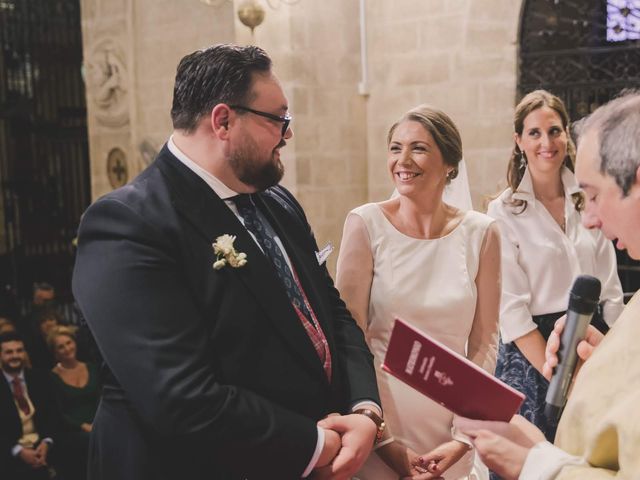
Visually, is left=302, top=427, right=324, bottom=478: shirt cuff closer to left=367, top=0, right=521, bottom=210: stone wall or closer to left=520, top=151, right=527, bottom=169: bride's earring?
left=520, top=151, right=527, bottom=169: bride's earring

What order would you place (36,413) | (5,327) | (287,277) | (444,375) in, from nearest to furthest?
(444,375), (287,277), (36,413), (5,327)

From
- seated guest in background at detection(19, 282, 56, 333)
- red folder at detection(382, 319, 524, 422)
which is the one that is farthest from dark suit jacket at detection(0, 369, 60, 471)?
red folder at detection(382, 319, 524, 422)

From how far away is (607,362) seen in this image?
169 centimetres

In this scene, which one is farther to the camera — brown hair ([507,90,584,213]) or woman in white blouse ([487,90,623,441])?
brown hair ([507,90,584,213])

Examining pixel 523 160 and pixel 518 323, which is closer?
pixel 518 323

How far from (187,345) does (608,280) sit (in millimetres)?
2390

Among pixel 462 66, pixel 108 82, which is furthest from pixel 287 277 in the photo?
pixel 108 82

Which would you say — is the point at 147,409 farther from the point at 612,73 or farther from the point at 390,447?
the point at 612,73

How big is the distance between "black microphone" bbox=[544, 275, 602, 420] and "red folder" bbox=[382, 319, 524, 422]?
12cm

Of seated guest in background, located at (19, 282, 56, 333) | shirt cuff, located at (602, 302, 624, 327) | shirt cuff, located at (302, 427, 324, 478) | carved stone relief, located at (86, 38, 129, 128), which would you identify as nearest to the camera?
shirt cuff, located at (302, 427, 324, 478)

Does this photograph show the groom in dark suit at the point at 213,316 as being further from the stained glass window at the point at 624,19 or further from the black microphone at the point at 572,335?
the stained glass window at the point at 624,19

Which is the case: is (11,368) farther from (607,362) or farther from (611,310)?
(607,362)

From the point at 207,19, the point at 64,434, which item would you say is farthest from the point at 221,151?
the point at 207,19

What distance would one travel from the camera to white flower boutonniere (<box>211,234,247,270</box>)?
82.5 inches
